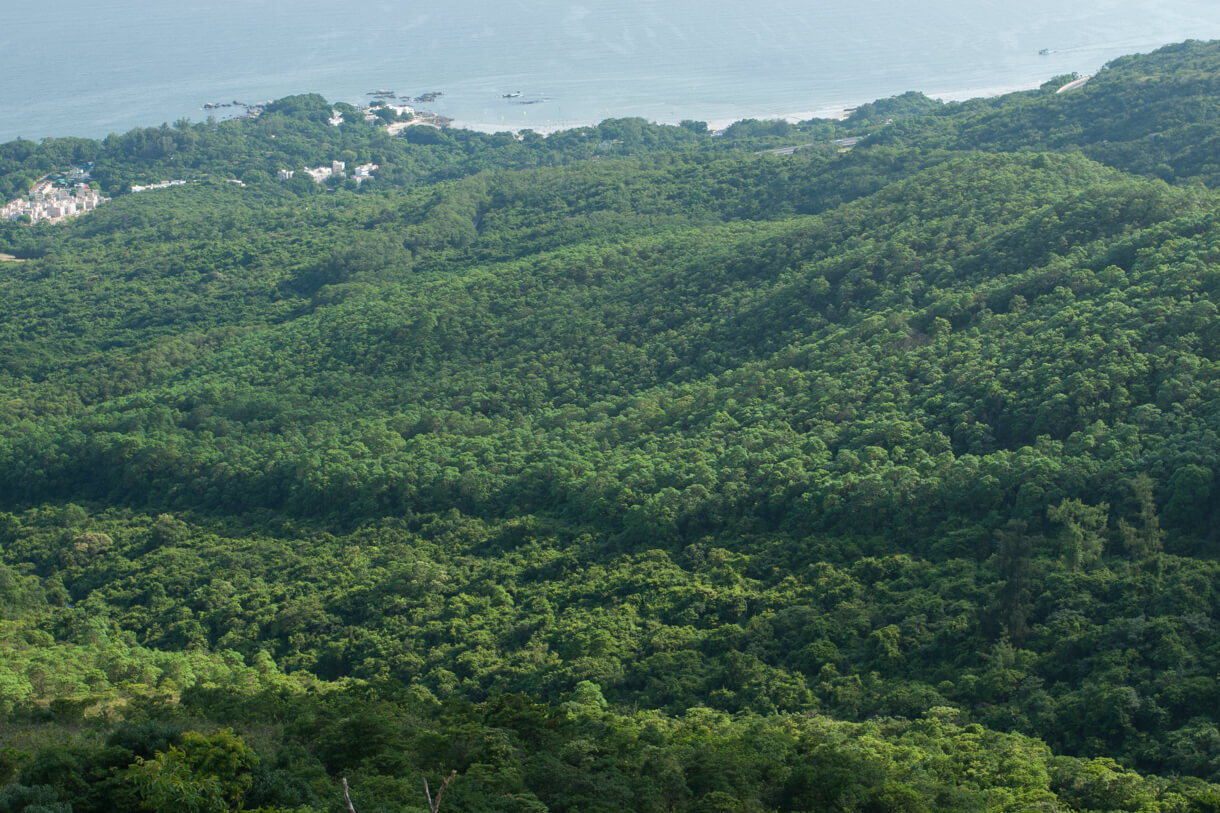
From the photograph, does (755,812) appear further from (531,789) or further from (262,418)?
(262,418)

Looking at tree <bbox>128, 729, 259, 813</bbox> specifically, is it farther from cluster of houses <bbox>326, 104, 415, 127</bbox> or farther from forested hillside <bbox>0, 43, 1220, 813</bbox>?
cluster of houses <bbox>326, 104, 415, 127</bbox>

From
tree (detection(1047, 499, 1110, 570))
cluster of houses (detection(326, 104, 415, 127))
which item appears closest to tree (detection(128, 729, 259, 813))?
tree (detection(1047, 499, 1110, 570))

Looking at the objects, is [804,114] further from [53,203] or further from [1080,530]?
[1080,530]

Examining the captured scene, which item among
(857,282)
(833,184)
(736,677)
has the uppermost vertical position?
(833,184)

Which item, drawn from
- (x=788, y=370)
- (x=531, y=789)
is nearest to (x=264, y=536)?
(x=788, y=370)

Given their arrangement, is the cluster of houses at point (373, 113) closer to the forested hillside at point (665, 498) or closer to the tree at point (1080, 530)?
the forested hillside at point (665, 498)
